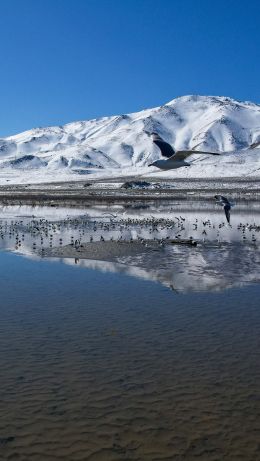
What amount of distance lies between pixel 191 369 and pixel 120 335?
8.04ft

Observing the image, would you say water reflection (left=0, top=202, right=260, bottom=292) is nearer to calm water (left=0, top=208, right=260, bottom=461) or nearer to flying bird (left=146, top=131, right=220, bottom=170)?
calm water (left=0, top=208, right=260, bottom=461)

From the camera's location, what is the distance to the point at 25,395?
9094 millimetres

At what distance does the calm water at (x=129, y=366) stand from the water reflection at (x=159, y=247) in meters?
0.32

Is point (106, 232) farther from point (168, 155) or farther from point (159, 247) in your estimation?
point (168, 155)

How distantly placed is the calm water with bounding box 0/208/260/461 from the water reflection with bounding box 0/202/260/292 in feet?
1.05

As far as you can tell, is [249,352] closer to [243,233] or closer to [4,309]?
[4,309]

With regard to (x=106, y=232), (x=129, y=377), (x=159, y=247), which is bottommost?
(x=129, y=377)

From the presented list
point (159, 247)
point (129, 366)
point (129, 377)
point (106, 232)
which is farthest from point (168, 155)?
point (106, 232)

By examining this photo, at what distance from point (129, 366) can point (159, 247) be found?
1711cm

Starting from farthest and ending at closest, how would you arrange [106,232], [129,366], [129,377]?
[106,232] < [129,366] < [129,377]

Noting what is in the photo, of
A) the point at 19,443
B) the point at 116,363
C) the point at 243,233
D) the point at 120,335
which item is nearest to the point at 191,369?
the point at 116,363

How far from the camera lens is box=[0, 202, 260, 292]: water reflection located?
1975 cm

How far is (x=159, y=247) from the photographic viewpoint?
27391 mm

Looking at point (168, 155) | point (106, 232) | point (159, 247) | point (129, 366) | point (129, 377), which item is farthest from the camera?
point (106, 232)
